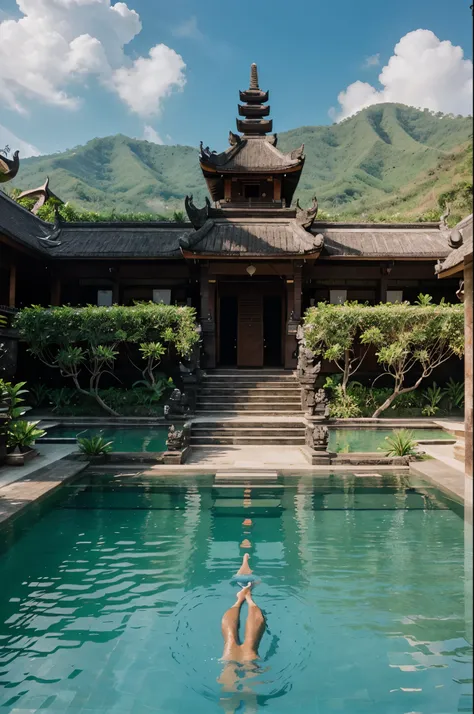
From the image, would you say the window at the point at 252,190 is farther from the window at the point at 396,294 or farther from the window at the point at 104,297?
the window at the point at 104,297

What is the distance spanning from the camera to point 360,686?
11.8 feet

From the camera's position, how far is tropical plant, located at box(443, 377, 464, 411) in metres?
15.9

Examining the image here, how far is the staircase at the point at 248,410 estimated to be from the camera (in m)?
12.0

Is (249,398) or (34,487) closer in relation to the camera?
(34,487)

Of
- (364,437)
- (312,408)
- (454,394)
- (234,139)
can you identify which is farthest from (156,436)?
(234,139)

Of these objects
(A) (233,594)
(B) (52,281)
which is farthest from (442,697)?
(B) (52,281)

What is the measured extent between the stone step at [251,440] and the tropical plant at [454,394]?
6.67 m

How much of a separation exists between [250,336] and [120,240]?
6.56 meters

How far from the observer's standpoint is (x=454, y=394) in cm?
1614

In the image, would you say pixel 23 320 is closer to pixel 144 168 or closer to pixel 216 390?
pixel 216 390

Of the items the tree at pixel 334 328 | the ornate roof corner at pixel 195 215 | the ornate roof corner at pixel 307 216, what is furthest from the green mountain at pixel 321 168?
the tree at pixel 334 328

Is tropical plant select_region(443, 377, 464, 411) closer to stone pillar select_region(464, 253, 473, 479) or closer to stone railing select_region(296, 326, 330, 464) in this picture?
stone railing select_region(296, 326, 330, 464)

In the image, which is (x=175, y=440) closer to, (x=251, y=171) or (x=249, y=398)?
(x=249, y=398)

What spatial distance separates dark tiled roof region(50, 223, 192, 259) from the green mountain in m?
40.2
